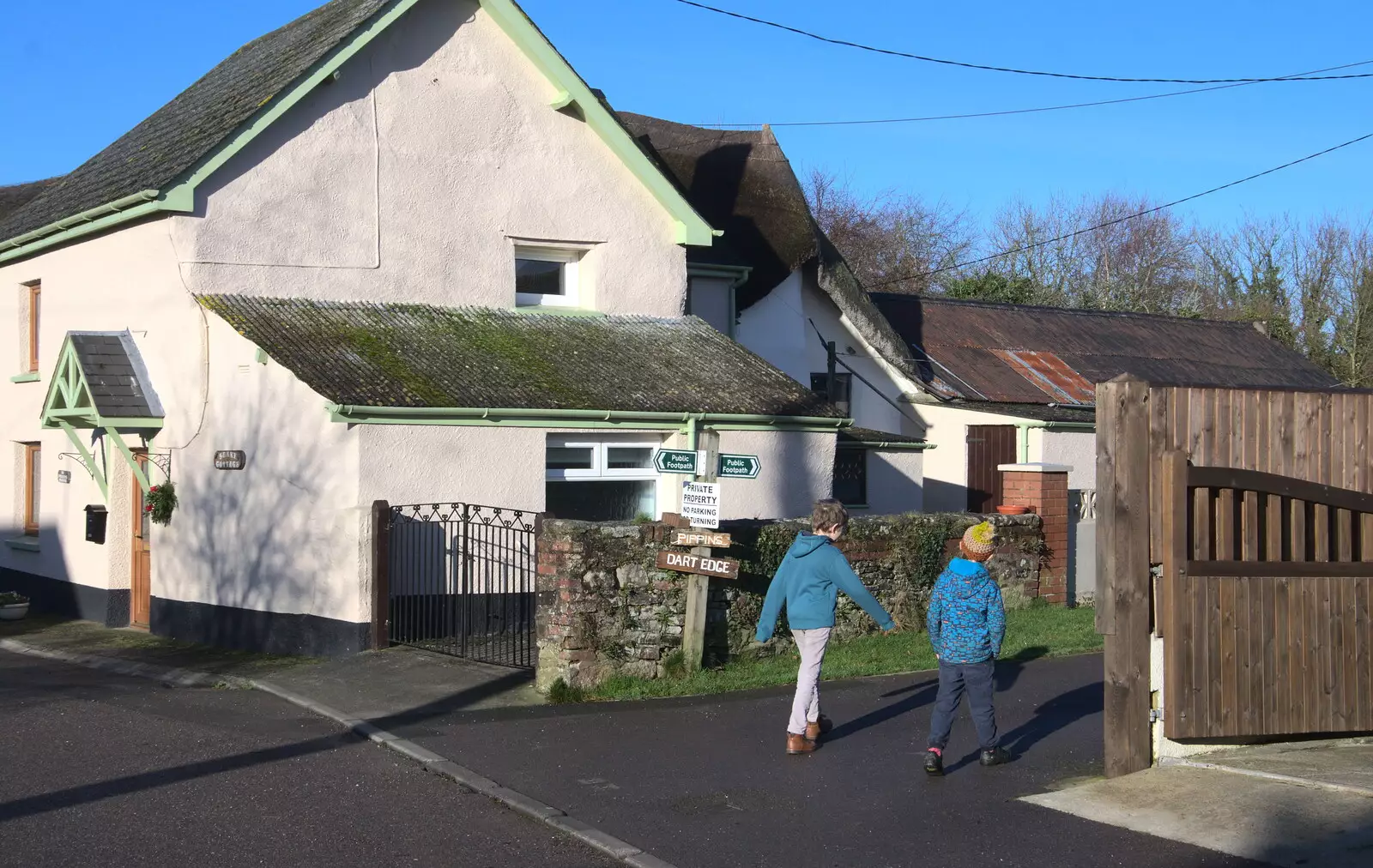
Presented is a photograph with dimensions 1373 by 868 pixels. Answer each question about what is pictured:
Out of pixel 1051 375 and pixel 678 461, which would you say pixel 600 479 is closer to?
pixel 678 461

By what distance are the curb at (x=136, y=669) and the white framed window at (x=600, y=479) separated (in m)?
3.66

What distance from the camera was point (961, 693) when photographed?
28.0 feet

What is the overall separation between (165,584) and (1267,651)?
11827 mm

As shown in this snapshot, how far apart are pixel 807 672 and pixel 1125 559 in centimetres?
218

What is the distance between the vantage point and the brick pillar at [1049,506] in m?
15.9

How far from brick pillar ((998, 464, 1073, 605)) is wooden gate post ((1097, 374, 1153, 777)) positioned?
7.85 meters

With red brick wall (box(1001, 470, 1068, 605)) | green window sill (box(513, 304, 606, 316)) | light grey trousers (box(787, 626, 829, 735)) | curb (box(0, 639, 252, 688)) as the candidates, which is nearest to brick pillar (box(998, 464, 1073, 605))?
red brick wall (box(1001, 470, 1068, 605))

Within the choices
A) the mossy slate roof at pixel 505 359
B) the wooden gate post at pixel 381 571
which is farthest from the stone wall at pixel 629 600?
the mossy slate roof at pixel 505 359

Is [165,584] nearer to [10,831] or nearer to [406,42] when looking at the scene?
[406,42]

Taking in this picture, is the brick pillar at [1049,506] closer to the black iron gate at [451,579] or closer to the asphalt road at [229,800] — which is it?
the black iron gate at [451,579]

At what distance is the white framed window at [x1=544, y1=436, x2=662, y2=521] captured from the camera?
15117 mm

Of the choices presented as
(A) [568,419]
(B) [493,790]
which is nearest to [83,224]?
(A) [568,419]

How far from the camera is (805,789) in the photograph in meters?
8.27

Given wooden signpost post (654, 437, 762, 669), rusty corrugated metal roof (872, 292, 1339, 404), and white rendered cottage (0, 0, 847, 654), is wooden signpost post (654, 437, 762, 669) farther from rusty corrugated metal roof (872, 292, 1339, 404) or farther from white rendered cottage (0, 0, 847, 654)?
rusty corrugated metal roof (872, 292, 1339, 404)
